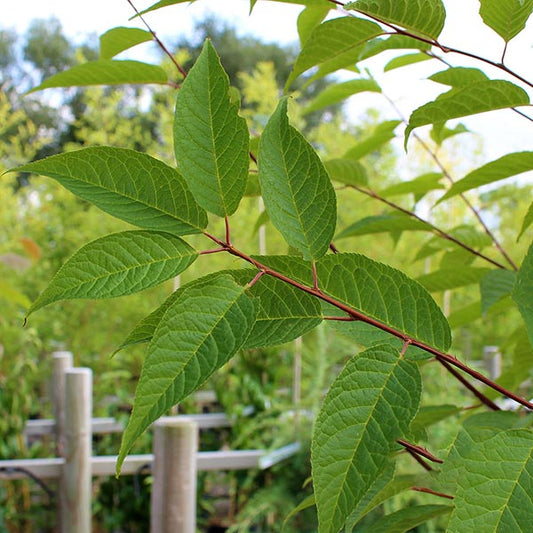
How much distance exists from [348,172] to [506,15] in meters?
0.26

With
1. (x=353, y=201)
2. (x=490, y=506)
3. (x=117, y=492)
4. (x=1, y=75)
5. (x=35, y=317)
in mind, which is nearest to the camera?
(x=490, y=506)

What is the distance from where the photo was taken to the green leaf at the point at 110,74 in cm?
41

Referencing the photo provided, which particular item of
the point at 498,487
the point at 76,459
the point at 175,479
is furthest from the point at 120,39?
the point at 76,459

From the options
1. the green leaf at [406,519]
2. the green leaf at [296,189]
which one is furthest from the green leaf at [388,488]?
the green leaf at [296,189]

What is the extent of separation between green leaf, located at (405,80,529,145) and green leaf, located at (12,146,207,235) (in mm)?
112

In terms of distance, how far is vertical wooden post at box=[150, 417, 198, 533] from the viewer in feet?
4.41

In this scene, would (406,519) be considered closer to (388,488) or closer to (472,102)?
(388,488)

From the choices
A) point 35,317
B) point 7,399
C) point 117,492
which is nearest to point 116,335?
point 35,317

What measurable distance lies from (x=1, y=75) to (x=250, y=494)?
807 cm

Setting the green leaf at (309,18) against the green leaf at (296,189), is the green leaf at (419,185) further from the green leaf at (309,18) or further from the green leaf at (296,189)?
the green leaf at (296,189)

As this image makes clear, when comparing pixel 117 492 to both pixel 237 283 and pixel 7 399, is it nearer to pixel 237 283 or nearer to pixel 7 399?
pixel 7 399

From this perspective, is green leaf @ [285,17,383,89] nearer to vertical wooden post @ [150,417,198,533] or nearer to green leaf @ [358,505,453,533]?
green leaf @ [358,505,453,533]

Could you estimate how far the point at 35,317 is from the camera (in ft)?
8.91

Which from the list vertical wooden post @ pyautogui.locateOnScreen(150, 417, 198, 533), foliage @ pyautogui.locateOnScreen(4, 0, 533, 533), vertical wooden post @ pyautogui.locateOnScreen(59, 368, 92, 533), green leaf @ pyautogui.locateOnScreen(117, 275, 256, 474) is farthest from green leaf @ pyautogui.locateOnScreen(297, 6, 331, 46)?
vertical wooden post @ pyautogui.locateOnScreen(59, 368, 92, 533)
